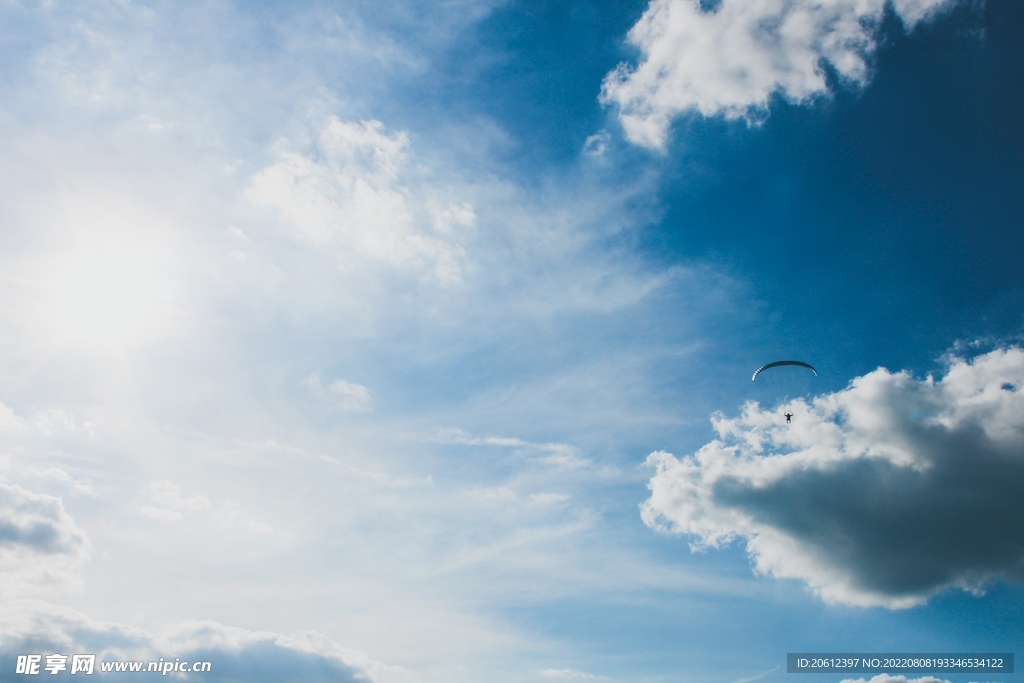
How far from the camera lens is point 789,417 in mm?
141375
